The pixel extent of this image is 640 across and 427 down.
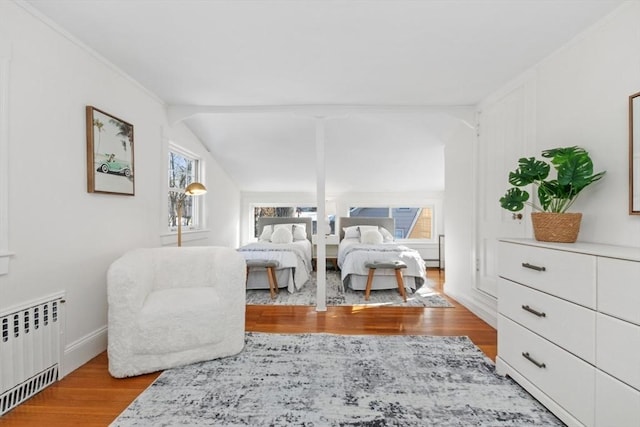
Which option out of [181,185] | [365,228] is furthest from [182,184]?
[365,228]

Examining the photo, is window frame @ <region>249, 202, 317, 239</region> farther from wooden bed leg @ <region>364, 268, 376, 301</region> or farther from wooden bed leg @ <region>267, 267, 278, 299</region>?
wooden bed leg @ <region>364, 268, 376, 301</region>

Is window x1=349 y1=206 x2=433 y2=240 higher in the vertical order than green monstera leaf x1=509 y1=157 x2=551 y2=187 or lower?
lower

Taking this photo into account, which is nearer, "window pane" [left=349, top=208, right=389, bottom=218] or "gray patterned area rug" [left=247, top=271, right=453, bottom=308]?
"gray patterned area rug" [left=247, top=271, right=453, bottom=308]

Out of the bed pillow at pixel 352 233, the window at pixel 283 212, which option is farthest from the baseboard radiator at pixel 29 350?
the window at pixel 283 212

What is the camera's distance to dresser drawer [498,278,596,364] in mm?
1396

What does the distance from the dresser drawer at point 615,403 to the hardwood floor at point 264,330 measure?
95cm

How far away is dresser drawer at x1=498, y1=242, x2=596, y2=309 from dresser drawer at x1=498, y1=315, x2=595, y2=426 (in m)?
0.29

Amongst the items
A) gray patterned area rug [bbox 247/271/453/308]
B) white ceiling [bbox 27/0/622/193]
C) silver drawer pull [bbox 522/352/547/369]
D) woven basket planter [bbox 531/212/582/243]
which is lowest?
gray patterned area rug [bbox 247/271/453/308]

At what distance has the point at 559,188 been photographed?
71.0 inches

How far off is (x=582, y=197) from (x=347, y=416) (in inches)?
78.7

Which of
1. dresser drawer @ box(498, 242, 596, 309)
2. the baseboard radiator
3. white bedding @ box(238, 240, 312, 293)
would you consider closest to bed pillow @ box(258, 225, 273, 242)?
white bedding @ box(238, 240, 312, 293)

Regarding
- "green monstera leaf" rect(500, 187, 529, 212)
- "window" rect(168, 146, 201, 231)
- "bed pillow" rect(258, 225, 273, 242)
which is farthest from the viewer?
"bed pillow" rect(258, 225, 273, 242)

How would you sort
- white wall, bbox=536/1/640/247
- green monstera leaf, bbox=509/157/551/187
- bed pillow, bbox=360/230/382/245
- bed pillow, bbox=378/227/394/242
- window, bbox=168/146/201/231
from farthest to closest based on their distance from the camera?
1. bed pillow, bbox=378/227/394/242
2. bed pillow, bbox=360/230/382/245
3. window, bbox=168/146/201/231
4. green monstera leaf, bbox=509/157/551/187
5. white wall, bbox=536/1/640/247

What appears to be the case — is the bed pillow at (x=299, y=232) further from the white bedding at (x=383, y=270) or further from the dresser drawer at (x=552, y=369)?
the dresser drawer at (x=552, y=369)
